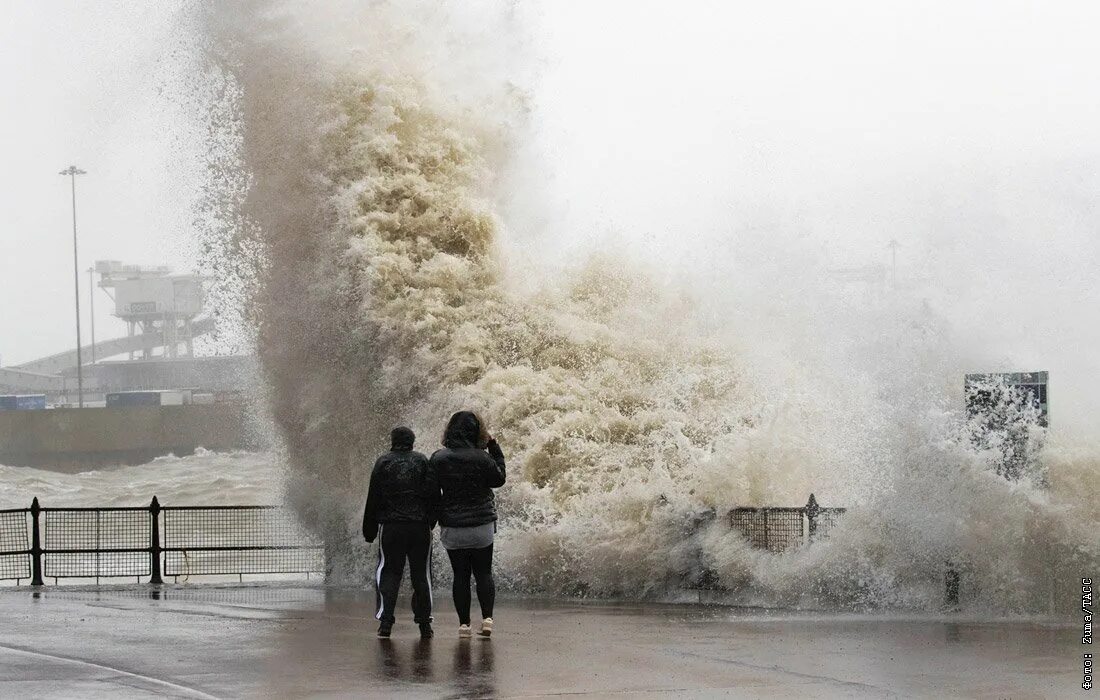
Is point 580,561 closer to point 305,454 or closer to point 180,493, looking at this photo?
point 305,454

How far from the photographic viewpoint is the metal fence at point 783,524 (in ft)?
48.8

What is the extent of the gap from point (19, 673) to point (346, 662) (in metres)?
2.07

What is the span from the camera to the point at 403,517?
1195 cm

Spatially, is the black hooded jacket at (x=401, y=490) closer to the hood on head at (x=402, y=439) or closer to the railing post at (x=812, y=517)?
the hood on head at (x=402, y=439)

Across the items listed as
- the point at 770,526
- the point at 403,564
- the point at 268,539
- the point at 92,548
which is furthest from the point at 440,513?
the point at 92,548

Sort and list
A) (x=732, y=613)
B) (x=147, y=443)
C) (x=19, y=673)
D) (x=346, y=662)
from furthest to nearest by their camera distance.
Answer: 1. (x=147, y=443)
2. (x=732, y=613)
3. (x=346, y=662)
4. (x=19, y=673)

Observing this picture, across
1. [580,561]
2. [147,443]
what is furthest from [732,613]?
[147,443]

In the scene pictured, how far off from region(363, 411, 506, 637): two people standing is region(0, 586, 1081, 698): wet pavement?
349 mm

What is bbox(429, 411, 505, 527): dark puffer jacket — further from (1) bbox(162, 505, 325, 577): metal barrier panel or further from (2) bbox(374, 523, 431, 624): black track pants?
(1) bbox(162, 505, 325, 577): metal barrier panel

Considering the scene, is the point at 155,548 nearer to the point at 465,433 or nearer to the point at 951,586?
the point at 465,433

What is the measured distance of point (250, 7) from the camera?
78.3 ft

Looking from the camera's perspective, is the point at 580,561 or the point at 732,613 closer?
the point at 732,613

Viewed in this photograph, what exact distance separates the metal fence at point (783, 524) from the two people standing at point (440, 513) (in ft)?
13.8

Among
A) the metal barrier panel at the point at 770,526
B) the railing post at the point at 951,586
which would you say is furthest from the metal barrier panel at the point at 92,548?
the railing post at the point at 951,586
